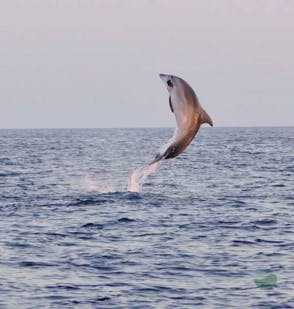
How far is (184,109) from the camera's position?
1355 cm

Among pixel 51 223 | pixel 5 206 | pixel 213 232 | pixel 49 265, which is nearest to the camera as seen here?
pixel 49 265

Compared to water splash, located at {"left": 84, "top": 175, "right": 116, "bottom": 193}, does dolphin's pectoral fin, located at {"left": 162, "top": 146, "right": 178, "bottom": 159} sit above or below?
above

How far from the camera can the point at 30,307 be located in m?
16.1

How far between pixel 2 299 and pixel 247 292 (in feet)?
15.5

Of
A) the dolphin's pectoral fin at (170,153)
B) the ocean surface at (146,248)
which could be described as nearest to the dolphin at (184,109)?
the dolphin's pectoral fin at (170,153)

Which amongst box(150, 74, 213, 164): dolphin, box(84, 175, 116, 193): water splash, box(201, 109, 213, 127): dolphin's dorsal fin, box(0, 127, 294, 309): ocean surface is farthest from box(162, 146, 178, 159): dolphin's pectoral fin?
box(84, 175, 116, 193): water splash

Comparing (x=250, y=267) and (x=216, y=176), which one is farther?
(x=216, y=176)

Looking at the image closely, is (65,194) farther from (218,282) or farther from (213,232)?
(218,282)

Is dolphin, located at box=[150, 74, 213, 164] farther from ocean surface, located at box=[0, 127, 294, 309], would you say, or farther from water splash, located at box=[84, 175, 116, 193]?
water splash, located at box=[84, 175, 116, 193]

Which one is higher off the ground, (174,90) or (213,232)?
(174,90)

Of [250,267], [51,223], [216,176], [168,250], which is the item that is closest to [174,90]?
[250,267]

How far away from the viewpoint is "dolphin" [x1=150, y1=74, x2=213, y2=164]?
531 inches

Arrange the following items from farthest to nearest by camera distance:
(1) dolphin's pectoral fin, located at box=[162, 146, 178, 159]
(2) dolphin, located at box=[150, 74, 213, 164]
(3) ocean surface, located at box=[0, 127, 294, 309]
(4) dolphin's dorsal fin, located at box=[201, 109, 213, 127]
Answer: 1. (3) ocean surface, located at box=[0, 127, 294, 309]
2. (1) dolphin's pectoral fin, located at box=[162, 146, 178, 159]
3. (4) dolphin's dorsal fin, located at box=[201, 109, 213, 127]
4. (2) dolphin, located at box=[150, 74, 213, 164]

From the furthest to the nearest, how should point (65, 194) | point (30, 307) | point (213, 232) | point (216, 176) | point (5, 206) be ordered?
point (216, 176) → point (65, 194) → point (5, 206) → point (213, 232) → point (30, 307)
